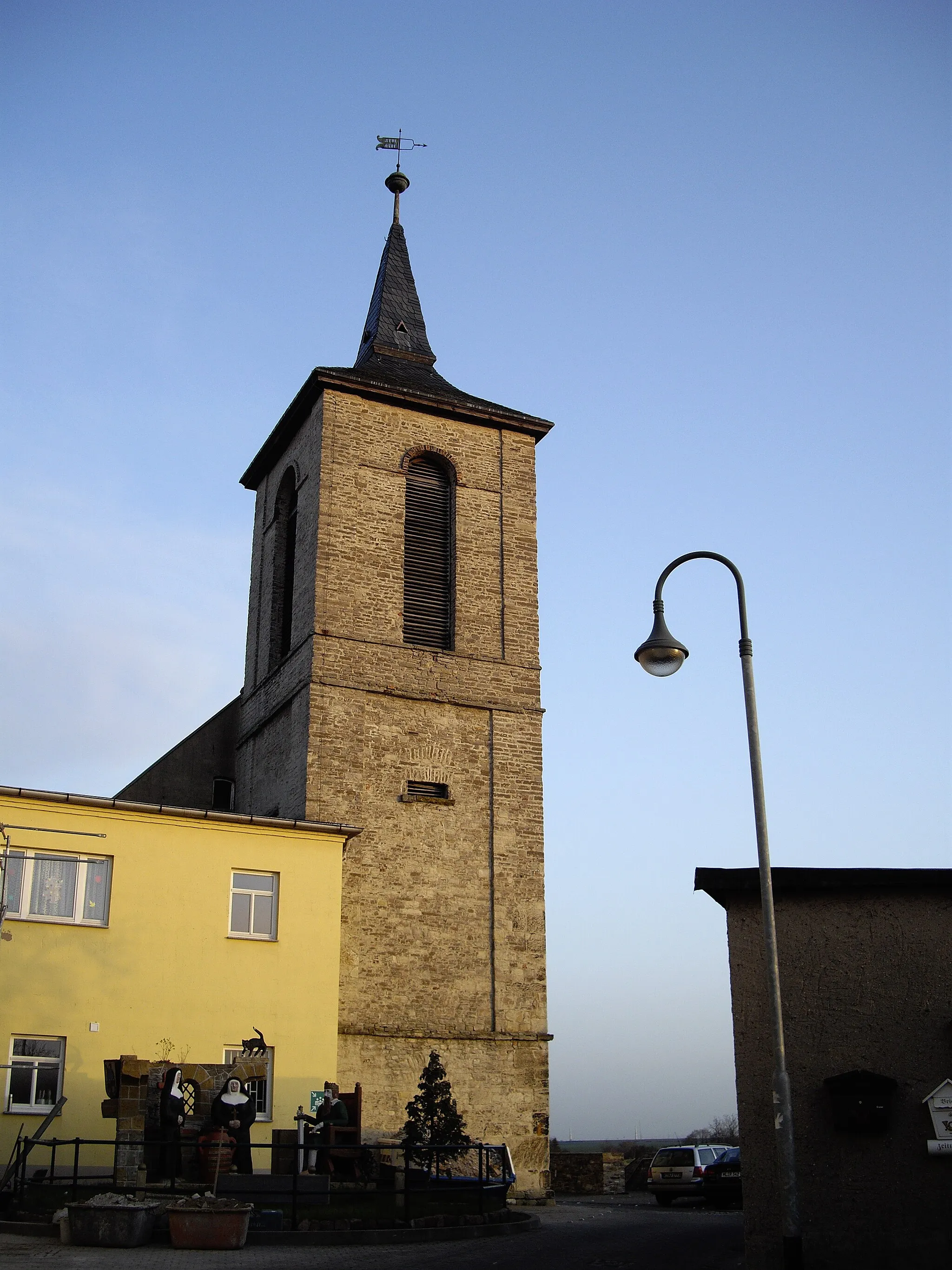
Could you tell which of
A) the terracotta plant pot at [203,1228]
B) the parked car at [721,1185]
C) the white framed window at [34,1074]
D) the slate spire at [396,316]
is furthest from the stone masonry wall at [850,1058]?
the slate spire at [396,316]

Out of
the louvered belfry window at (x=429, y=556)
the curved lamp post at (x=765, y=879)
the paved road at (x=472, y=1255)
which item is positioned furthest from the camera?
the louvered belfry window at (x=429, y=556)

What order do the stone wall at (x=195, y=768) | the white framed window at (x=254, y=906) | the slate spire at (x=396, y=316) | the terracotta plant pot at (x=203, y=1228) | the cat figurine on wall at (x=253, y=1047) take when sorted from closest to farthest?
the terracotta plant pot at (x=203, y=1228) → the cat figurine on wall at (x=253, y=1047) → the white framed window at (x=254, y=906) → the stone wall at (x=195, y=768) → the slate spire at (x=396, y=316)

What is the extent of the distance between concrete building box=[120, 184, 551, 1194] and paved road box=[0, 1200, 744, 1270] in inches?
239

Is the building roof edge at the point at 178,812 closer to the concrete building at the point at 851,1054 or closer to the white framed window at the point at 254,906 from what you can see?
the white framed window at the point at 254,906

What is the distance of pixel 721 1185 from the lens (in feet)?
84.6

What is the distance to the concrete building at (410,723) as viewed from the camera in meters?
24.4

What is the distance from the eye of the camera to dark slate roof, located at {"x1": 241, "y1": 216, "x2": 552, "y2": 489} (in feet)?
96.8

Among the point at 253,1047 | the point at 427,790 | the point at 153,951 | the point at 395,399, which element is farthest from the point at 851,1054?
the point at 395,399

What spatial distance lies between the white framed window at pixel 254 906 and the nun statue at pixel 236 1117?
4.76m

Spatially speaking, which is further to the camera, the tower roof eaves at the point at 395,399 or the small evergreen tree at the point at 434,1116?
the tower roof eaves at the point at 395,399

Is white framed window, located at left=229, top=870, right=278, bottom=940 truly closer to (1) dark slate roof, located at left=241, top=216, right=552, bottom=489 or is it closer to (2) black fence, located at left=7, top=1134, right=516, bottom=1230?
(2) black fence, located at left=7, top=1134, right=516, bottom=1230

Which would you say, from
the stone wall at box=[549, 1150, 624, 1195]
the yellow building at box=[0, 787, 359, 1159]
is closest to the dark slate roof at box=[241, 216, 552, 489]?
the yellow building at box=[0, 787, 359, 1159]

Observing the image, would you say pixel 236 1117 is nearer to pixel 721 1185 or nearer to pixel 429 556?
pixel 721 1185

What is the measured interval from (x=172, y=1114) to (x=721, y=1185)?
1317cm
